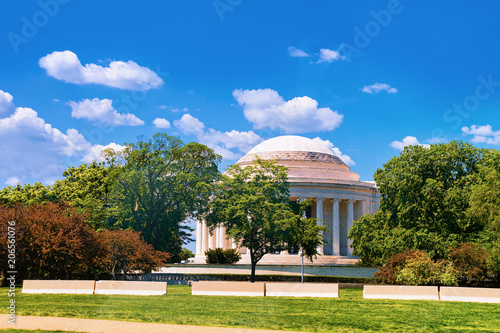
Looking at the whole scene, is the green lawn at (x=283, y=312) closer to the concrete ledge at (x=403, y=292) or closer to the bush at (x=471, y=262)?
the concrete ledge at (x=403, y=292)

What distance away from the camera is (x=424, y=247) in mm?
45625

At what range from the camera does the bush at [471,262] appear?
40656 millimetres

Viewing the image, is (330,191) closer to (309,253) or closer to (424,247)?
(309,253)

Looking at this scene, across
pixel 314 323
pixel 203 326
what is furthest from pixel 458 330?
pixel 203 326

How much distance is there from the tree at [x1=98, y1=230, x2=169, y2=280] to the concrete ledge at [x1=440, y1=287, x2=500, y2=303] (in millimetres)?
22197

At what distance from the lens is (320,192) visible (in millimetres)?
74125

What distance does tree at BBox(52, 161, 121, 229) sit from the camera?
55.2m

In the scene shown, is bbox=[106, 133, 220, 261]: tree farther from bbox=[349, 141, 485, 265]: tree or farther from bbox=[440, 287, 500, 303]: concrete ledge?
bbox=[440, 287, 500, 303]: concrete ledge

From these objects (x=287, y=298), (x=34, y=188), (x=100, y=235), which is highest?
(x=34, y=188)

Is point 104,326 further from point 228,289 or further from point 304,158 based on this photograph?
point 304,158

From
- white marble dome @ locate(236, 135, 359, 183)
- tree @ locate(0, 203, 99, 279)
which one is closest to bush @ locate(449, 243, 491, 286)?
tree @ locate(0, 203, 99, 279)

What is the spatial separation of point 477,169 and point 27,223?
36.3 meters

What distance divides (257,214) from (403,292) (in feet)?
67.6

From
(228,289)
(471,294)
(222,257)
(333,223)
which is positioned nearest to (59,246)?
(228,289)
